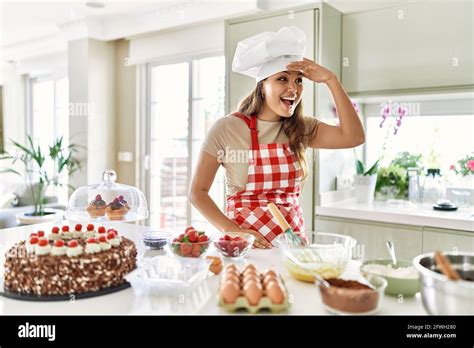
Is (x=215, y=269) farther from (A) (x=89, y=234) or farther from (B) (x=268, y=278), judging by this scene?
(A) (x=89, y=234)

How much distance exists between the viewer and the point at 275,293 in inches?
41.2

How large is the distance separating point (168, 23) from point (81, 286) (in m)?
3.42

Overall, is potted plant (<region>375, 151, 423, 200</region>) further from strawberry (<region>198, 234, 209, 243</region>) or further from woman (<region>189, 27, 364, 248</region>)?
strawberry (<region>198, 234, 209, 243</region>)

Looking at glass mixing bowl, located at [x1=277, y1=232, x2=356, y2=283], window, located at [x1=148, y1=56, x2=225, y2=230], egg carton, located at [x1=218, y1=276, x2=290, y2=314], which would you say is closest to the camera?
egg carton, located at [x1=218, y1=276, x2=290, y2=314]

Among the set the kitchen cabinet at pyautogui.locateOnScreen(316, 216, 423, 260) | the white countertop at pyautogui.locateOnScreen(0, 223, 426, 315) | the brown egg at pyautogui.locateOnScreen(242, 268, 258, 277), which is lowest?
the kitchen cabinet at pyautogui.locateOnScreen(316, 216, 423, 260)

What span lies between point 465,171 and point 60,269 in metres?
2.70

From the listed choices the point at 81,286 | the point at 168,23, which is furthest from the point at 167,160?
the point at 81,286

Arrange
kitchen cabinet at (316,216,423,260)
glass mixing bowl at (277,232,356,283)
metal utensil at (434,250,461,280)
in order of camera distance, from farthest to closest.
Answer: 1. kitchen cabinet at (316,216,423,260)
2. glass mixing bowl at (277,232,356,283)
3. metal utensil at (434,250,461,280)

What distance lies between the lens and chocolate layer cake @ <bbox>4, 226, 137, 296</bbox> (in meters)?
1.15

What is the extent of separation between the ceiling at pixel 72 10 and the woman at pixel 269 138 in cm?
154

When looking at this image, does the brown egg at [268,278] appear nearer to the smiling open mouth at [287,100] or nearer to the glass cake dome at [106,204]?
the glass cake dome at [106,204]

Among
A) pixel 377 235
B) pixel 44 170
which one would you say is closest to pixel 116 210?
pixel 377 235

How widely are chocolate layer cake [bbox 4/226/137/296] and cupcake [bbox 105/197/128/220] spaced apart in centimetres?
47

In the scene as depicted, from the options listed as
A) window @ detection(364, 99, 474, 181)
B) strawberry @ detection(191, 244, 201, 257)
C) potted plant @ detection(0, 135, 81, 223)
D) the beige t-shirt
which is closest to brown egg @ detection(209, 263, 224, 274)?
strawberry @ detection(191, 244, 201, 257)
